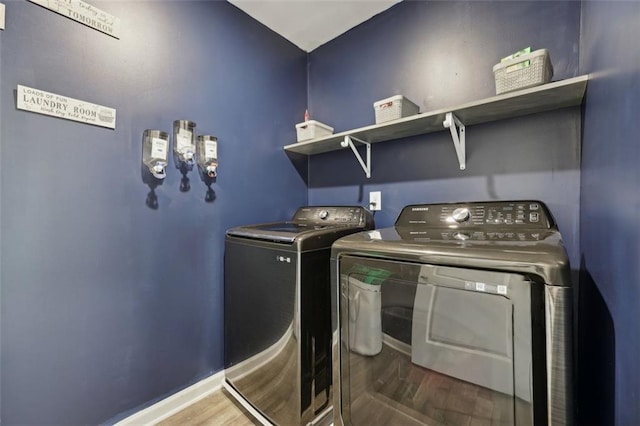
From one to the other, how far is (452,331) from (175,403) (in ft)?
4.86

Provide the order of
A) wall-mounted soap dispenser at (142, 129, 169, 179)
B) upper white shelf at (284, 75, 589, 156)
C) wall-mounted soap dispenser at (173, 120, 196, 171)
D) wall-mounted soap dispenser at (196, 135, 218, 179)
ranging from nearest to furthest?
upper white shelf at (284, 75, 589, 156), wall-mounted soap dispenser at (142, 129, 169, 179), wall-mounted soap dispenser at (173, 120, 196, 171), wall-mounted soap dispenser at (196, 135, 218, 179)

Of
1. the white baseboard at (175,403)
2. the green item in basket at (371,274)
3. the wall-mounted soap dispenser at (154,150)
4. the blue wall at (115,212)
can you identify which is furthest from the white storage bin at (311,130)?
the white baseboard at (175,403)

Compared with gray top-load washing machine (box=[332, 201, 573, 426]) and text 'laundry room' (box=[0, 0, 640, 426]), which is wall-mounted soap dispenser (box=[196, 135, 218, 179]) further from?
gray top-load washing machine (box=[332, 201, 573, 426])

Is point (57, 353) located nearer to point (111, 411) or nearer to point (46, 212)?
point (111, 411)

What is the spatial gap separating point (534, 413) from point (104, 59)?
6.64 feet

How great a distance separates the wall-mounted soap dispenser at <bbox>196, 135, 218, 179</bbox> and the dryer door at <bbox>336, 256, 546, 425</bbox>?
97 centimetres

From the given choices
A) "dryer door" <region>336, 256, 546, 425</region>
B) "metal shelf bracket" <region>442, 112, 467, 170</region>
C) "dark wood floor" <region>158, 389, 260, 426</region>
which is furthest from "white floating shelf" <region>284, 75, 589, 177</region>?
"dark wood floor" <region>158, 389, 260, 426</region>

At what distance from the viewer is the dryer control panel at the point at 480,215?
122 cm

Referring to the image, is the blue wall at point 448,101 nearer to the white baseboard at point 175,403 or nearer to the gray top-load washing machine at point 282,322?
the gray top-load washing machine at point 282,322

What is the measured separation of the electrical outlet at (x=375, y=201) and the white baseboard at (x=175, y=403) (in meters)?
1.40

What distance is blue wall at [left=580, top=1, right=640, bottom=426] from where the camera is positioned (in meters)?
0.53

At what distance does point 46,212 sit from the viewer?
109 centimetres

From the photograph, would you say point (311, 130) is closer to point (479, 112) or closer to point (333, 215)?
point (333, 215)

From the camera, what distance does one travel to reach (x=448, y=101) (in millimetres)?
1589
